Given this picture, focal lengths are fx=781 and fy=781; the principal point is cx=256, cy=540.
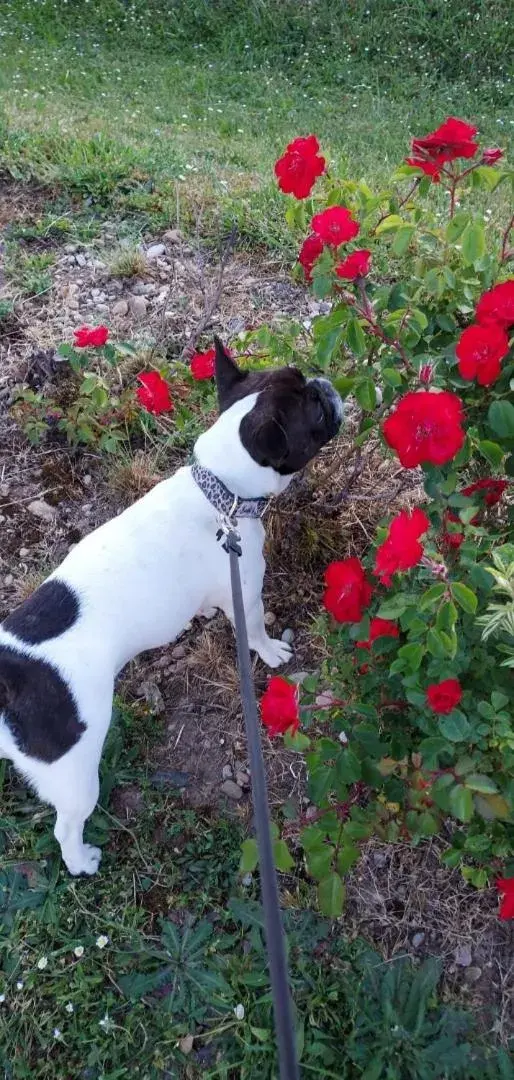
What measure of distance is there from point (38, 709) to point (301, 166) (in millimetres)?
1651

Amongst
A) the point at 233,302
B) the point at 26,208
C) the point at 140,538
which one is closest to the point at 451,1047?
the point at 140,538

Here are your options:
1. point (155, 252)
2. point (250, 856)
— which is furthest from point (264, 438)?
point (155, 252)

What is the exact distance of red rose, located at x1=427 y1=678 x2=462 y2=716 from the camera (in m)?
1.60

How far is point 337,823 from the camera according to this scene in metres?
1.86

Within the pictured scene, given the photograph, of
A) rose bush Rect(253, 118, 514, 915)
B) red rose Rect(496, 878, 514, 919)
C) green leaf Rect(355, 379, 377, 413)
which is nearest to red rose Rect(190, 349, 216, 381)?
rose bush Rect(253, 118, 514, 915)

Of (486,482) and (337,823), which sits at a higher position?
(486,482)

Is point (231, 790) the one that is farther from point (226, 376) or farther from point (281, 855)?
point (226, 376)

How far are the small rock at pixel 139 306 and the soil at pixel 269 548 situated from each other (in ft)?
0.09

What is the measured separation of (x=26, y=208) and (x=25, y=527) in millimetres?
2382

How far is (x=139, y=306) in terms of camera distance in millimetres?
4043

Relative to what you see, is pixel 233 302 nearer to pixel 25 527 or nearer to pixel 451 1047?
pixel 25 527

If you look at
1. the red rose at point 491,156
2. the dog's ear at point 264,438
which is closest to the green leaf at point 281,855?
the dog's ear at point 264,438

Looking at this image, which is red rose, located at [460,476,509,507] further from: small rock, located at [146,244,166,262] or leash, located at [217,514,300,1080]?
small rock, located at [146,244,166,262]

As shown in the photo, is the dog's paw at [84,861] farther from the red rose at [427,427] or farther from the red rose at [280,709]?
the red rose at [427,427]
